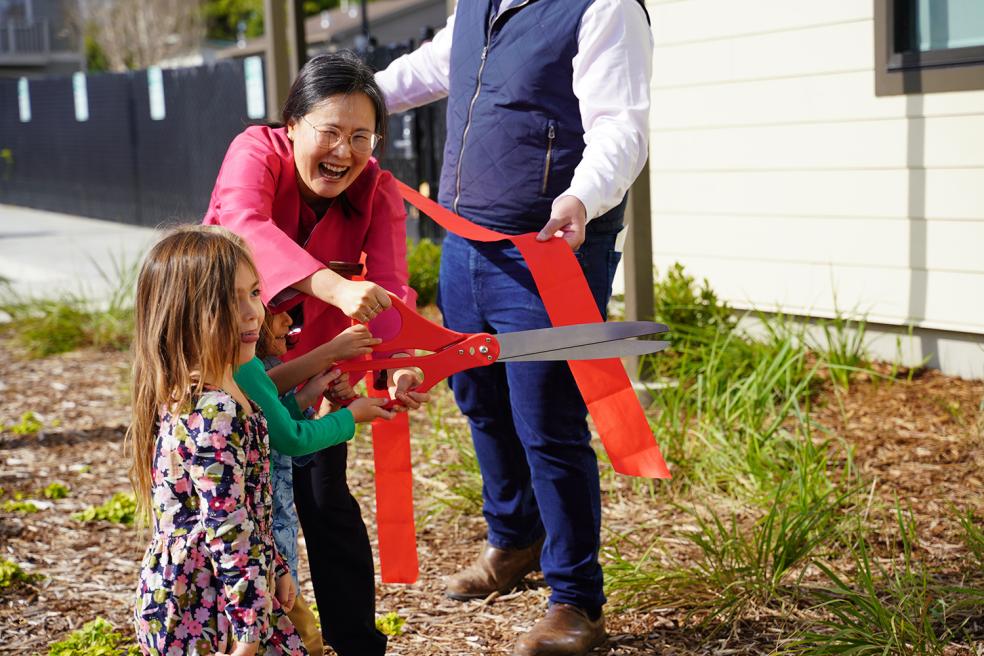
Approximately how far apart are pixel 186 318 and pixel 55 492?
99.6 inches

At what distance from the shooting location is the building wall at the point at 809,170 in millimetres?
4520

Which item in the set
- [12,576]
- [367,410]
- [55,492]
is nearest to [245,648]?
[367,410]

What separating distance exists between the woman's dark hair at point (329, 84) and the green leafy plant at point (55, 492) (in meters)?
2.36

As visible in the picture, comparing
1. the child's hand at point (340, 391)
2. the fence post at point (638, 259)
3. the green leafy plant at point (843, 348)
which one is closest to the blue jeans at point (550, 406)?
the child's hand at point (340, 391)

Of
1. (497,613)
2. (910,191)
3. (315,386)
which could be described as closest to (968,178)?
(910,191)

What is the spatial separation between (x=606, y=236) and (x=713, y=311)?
247cm

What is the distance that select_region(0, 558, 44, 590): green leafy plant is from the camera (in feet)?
10.6

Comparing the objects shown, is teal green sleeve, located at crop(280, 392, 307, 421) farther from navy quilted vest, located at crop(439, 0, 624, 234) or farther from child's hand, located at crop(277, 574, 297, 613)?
navy quilted vest, located at crop(439, 0, 624, 234)

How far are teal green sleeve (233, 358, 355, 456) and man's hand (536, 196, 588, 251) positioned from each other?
1.95 feet

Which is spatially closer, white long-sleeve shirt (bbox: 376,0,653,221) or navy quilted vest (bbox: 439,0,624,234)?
white long-sleeve shirt (bbox: 376,0,653,221)

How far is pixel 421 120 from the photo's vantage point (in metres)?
8.92

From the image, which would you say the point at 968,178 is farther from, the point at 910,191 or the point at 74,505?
the point at 74,505

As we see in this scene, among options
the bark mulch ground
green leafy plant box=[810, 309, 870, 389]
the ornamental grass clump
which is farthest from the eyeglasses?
the ornamental grass clump

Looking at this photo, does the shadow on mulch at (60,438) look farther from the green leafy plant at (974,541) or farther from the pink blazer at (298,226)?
the green leafy plant at (974,541)
